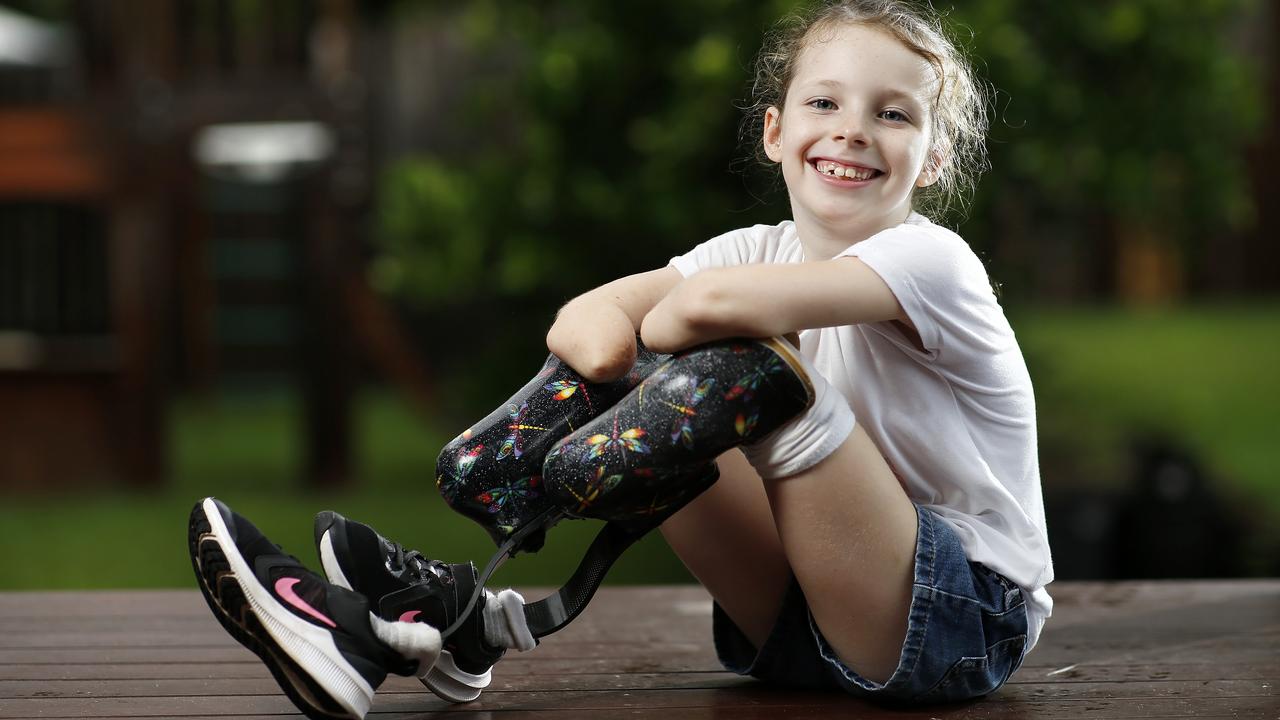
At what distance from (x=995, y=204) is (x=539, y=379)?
3.51 metres

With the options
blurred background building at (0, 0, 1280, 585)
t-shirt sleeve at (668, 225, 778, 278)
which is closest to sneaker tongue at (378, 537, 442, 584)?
t-shirt sleeve at (668, 225, 778, 278)

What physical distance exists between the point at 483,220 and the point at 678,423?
3230 millimetres

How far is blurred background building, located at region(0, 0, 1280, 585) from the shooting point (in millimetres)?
4352

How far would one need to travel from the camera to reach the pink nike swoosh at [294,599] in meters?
1.41

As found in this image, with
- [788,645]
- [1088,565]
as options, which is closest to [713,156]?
[1088,565]

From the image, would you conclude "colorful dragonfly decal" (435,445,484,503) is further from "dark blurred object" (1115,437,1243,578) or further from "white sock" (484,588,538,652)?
"dark blurred object" (1115,437,1243,578)

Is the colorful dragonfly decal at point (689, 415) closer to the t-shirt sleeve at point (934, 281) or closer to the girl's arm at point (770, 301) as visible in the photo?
the girl's arm at point (770, 301)

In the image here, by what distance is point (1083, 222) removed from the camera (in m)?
7.59

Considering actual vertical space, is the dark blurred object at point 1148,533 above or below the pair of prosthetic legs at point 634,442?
below

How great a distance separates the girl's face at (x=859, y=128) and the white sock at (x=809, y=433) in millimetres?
250

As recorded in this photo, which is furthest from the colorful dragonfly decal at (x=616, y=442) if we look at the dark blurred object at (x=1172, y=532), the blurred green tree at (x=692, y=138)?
the dark blurred object at (x=1172, y=532)

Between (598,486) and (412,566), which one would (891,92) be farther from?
(412,566)

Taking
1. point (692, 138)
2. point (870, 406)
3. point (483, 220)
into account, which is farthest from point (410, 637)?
point (483, 220)

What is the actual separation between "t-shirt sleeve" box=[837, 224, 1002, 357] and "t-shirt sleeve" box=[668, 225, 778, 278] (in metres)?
0.27
